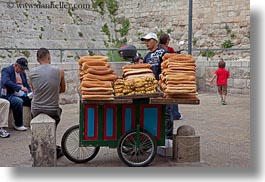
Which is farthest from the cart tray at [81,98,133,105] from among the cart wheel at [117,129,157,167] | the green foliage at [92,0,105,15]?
the green foliage at [92,0,105,15]

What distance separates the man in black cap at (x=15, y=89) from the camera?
8359 mm

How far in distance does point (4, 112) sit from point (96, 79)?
9.02ft

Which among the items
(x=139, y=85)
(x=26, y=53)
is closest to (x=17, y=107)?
(x=139, y=85)

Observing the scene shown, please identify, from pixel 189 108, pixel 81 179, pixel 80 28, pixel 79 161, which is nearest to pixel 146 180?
pixel 81 179

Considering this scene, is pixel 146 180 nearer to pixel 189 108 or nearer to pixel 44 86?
pixel 44 86

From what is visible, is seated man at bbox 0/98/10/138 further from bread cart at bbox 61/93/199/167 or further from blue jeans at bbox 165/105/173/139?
blue jeans at bbox 165/105/173/139

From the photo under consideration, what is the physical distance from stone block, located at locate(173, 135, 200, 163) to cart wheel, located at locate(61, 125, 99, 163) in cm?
97

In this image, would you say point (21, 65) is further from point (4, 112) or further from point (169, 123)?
point (169, 123)

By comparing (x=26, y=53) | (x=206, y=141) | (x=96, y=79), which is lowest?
(x=206, y=141)

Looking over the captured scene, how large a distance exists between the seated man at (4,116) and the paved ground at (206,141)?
143mm

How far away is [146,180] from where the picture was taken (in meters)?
5.04

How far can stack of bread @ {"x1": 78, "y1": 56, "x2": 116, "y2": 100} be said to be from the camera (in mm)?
5738

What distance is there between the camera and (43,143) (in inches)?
231

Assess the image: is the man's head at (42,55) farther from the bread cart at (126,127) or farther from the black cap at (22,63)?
the black cap at (22,63)
